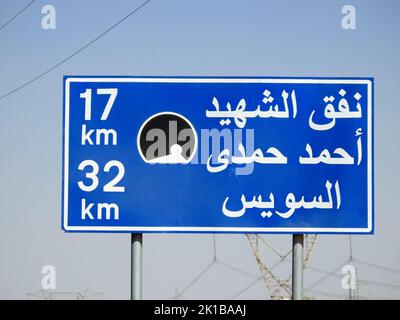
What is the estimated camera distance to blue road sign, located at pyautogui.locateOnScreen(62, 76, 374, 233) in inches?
543

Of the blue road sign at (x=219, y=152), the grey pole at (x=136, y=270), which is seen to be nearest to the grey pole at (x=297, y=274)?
the blue road sign at (x=219, y=152)

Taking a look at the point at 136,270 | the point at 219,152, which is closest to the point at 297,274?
the point at 219,152

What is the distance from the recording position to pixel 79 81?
13.8 metres

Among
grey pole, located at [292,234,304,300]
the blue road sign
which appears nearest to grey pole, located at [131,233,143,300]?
the blue road sign

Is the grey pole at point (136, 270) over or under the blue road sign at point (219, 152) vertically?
under

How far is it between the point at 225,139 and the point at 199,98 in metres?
Result: 0.74

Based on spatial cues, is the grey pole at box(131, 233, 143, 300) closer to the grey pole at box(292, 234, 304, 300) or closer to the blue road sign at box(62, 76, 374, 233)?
the blue road sign at box(62, 76, 374, 233)

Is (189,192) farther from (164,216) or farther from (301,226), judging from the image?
(301,226)

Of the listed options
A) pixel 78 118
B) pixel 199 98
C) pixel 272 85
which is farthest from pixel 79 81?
pixel 272 85

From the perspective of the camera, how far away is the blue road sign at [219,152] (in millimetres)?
13797

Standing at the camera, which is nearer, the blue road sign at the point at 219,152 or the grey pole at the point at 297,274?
the grey pole at the point at 297,274

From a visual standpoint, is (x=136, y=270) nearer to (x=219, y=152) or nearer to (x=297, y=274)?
(x=219, y=152)

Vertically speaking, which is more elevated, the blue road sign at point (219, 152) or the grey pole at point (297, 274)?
the blue road sign at point (219, 152)

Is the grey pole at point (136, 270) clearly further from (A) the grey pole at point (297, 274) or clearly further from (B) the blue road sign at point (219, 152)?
(A) the grey pole at point (297, 274)
